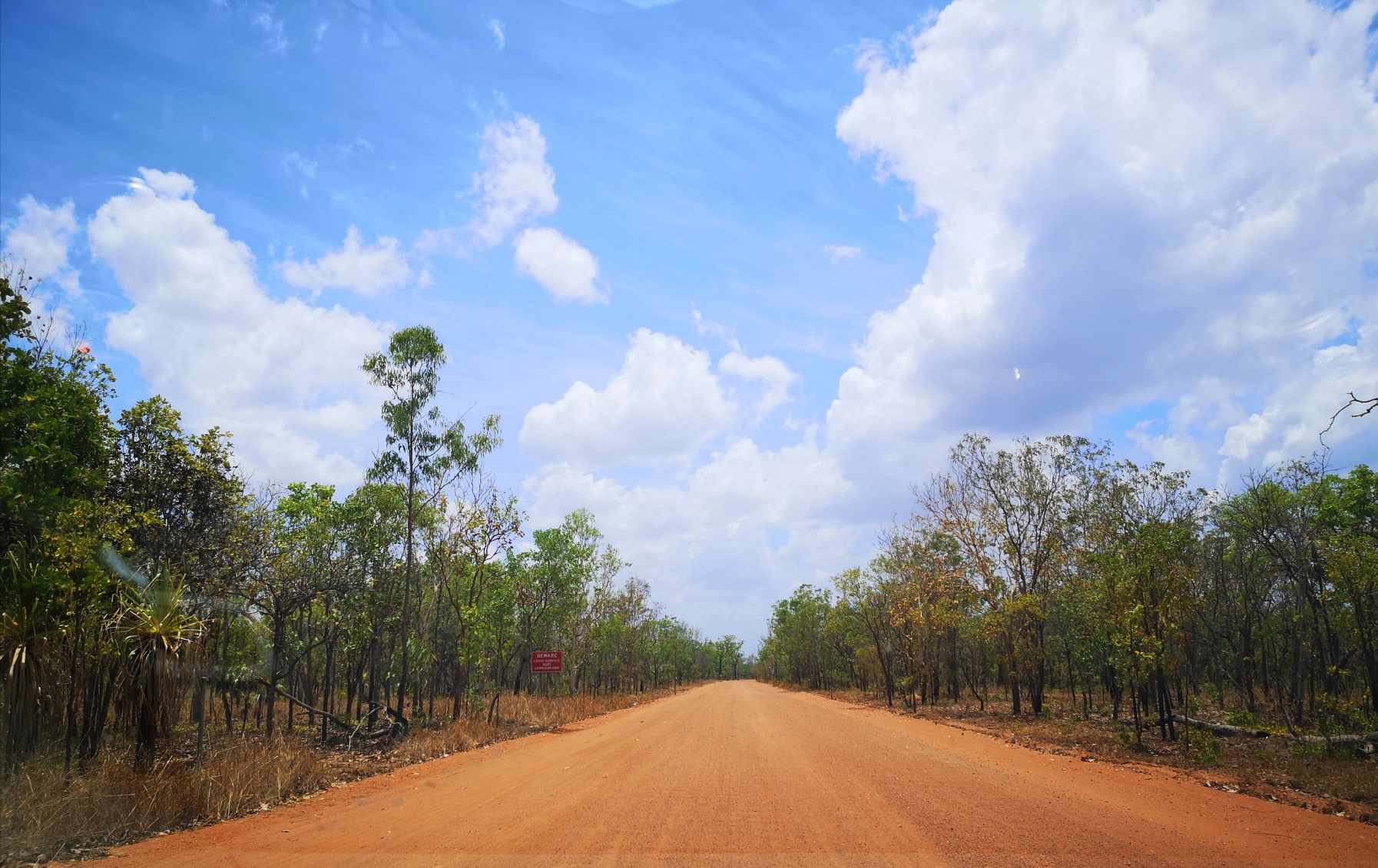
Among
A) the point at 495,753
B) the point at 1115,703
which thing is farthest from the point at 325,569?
the point at 1115,703

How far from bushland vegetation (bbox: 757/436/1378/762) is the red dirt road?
14.4ft

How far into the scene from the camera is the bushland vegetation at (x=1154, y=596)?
48.7ft

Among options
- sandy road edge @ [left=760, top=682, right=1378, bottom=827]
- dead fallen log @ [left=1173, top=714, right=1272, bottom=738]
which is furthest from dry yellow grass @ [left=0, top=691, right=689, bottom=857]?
dead fallen log @ [left=1173, top=714, right=1272, bottom=738]

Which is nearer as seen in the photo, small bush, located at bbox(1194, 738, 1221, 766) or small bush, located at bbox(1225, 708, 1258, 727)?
small bush, located at bbox(1194, 738, 1221, 766)

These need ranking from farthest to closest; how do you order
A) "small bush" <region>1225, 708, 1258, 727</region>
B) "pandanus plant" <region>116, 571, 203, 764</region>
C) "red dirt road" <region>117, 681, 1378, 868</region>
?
"small bush" <region>1225, 708, 1258, 727</region> → "pandanus plant" <region>116, 571, 203, 764</region> → "red dirt road" <region>117, 681, 1378, 868</region>

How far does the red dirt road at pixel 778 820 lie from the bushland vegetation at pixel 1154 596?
4.40 metres

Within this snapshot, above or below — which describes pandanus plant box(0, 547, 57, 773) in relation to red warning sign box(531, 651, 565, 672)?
above

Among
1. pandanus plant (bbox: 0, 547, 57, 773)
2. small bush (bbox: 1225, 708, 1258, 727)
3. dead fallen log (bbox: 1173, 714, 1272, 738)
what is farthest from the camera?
small bush (bbox: 1225, 708, 1258, 727)

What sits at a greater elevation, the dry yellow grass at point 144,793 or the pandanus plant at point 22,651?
the pandanus plant at point 22,651

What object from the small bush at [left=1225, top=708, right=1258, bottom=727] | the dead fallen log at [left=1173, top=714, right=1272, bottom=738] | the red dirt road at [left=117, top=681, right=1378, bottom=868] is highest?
the red dirt road at [left=117, top=681, right=1378, bottom=868]

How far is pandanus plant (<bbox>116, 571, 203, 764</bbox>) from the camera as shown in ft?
29.9

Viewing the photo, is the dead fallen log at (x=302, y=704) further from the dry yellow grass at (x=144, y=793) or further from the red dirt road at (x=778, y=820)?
the red dirt road at (x=778, y=820)

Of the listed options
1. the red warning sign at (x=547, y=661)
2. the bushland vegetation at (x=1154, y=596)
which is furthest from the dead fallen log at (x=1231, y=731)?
the red warning sign at (x=547, y=661)

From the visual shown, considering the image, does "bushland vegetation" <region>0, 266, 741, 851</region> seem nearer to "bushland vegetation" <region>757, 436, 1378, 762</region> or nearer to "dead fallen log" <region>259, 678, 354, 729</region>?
"dead fallen log" <region>259, 678, 354, 729</region>
